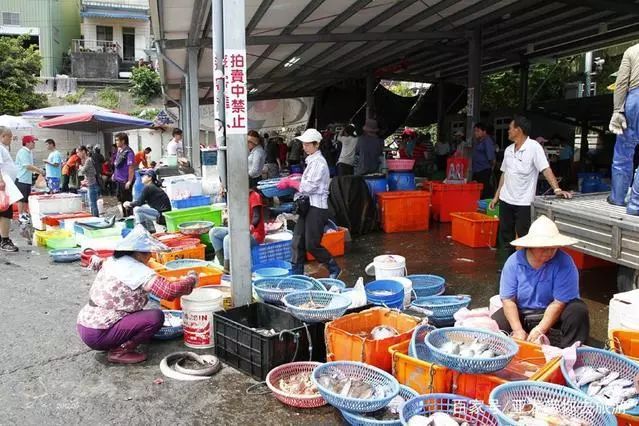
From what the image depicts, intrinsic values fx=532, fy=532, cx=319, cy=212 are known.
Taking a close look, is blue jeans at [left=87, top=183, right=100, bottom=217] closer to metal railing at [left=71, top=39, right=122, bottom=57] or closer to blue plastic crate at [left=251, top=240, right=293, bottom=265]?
blue plastic crate at [left=251, top=240, right=293, bottom=265]

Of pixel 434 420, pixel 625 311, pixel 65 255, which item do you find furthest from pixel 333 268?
pixel 65 255

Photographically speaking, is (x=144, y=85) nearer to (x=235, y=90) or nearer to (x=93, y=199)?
(x=93, y=199)

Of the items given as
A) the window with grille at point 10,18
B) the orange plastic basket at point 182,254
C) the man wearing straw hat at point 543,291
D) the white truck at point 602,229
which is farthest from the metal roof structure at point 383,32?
the window with grille at point 10,18

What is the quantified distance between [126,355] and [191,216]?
3.75 m

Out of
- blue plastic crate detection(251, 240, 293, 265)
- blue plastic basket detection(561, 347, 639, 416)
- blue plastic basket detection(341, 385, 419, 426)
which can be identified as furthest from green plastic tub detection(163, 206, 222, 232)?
blue plastic basket detection(561, 347, 639, 416)

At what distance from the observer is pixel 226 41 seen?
4.43 m

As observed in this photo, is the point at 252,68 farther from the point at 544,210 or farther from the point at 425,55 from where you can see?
the point at 544,210

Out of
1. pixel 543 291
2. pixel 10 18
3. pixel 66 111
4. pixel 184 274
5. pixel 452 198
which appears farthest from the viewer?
pixel 10 18

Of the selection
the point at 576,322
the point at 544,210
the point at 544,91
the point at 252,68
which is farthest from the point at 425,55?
the point at 576,322

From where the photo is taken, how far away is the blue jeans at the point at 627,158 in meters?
4.88

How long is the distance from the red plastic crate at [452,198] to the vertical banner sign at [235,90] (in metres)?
6.06

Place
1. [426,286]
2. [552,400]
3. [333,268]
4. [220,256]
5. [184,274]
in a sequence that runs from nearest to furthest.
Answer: [552,400], [426,286], [184,274], [333,268], [220,256]

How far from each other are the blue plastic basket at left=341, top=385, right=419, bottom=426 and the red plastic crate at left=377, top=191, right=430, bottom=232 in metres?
6.10

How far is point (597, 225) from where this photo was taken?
500 centimetres
